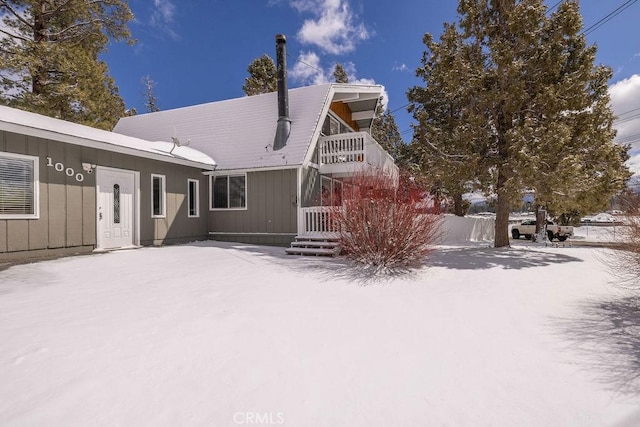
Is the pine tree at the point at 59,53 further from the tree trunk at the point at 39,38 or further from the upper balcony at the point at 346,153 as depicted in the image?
the upper balcony at the point at 346,153

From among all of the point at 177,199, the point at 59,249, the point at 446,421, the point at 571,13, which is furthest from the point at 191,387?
the point at 571,13

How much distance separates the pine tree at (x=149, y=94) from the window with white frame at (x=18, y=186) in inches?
1129

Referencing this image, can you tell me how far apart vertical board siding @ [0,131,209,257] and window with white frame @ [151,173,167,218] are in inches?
5.8

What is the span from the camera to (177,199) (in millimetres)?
11133

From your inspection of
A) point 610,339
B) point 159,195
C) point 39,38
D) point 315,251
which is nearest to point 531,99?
point 315,251

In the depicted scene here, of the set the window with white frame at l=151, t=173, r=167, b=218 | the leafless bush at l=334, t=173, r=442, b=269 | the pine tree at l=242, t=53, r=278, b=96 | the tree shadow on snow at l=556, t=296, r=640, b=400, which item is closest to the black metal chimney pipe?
the window with white frame at l=151, t=173, r=167, b=218

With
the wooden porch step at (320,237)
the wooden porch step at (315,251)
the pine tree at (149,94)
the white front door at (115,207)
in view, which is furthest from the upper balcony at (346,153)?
the pine tree at (149,94)

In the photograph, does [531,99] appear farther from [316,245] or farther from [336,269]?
[336,269]

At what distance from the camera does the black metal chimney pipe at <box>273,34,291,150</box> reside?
38.4 ft

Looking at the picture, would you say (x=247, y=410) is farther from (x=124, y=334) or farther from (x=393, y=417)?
(x=124, y=334)

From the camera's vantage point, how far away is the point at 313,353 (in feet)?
9.60

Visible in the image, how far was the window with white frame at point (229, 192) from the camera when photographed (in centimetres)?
1191

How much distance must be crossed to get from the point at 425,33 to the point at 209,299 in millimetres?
14902

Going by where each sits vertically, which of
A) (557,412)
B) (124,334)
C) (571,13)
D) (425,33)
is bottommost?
(557,412)
